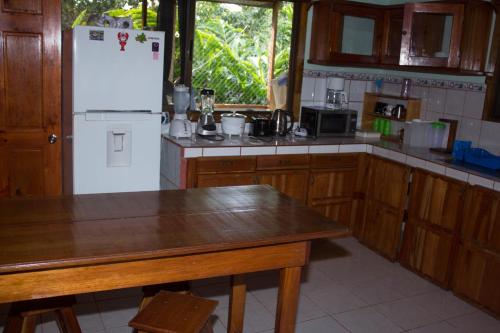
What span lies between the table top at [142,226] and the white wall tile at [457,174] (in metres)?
1.51

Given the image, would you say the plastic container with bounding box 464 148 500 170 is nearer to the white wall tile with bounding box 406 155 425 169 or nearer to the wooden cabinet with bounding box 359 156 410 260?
the white wall tile with bounding box 406 155 425 169

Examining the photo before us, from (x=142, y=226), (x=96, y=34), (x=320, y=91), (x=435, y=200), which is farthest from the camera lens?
(x=320, y=91)

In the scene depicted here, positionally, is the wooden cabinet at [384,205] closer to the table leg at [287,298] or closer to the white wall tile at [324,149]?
the white wall tile at [324,149]

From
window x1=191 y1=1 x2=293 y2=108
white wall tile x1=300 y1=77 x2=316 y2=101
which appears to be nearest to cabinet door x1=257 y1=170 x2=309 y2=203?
white wall tile x1=300 y1=77 x2=316 y2=101

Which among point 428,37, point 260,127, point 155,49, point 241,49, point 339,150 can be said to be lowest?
point 339,150

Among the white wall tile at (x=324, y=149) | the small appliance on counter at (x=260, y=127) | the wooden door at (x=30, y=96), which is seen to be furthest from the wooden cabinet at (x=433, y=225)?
the wooden door at (x=30, y=96)

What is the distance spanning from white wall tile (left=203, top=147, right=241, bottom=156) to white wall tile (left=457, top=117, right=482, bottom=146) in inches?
72.6

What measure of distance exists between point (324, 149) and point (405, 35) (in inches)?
43.4

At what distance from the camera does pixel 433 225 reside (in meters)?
3.68

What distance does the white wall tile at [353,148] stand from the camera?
4.27m

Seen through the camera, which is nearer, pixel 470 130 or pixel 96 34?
pixel 96 34

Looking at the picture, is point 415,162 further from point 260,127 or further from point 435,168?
point 260,127

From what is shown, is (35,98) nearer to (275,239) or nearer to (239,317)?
(239,317)

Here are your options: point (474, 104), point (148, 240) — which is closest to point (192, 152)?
point (148, 240)
